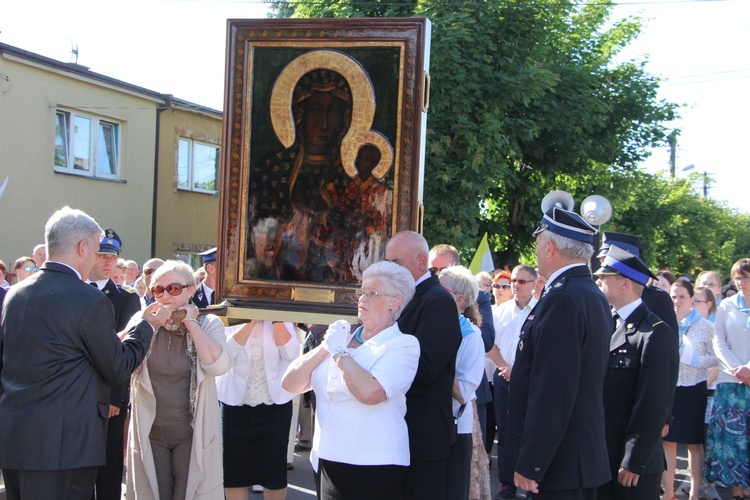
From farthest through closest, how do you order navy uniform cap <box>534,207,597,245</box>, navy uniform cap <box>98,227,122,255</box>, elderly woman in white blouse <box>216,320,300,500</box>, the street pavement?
the street pavement < navy uniform cap <box>98,227,122,255</box> < elderly woman in white blouse <box>216,320,300,500</box> < navy uniform cap <box>534,207,597,245</box>

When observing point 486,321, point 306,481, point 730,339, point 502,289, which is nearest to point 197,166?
point 502,289

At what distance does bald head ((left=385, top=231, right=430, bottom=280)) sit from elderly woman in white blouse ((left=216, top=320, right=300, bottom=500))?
154 centimetres

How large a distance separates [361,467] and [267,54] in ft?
8.52

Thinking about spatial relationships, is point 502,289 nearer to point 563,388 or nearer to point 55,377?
point 563,388

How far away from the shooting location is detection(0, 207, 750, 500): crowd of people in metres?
3.70

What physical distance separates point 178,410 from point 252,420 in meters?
0.82

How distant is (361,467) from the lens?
146 inches

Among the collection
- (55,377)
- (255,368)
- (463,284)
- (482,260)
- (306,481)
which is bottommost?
(306,481)

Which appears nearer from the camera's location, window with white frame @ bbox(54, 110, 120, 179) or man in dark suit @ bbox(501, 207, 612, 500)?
man in dark suit @ bbox(501, 207, 612, 500)

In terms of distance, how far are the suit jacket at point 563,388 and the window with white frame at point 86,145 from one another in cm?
1640

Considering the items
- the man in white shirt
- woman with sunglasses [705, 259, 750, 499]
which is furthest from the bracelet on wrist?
woman with sunglasses [705, 259, 750, 499]

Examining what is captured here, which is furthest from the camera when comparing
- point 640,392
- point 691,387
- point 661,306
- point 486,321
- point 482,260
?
point 482,260

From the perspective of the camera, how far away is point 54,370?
3.91 metres

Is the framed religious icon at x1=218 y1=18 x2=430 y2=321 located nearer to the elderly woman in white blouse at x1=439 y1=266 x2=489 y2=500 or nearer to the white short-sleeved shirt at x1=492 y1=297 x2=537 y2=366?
the elderly woman in white blouse at x1=439 y1=266 x2=489 y2=500
